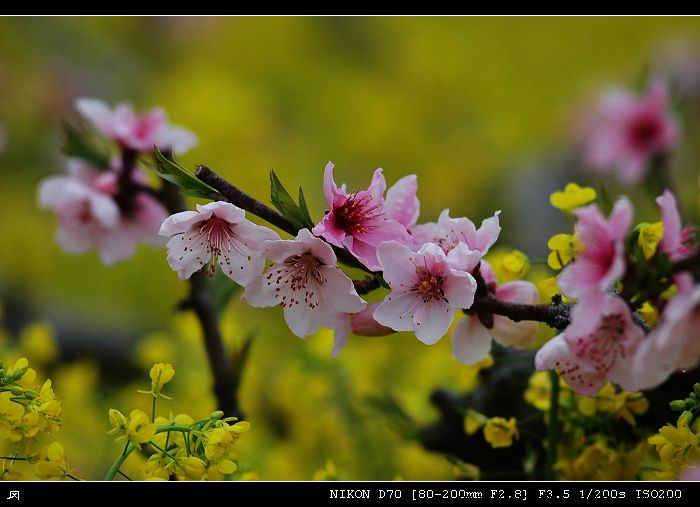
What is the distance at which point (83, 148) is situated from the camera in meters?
0.65

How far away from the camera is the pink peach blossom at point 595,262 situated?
1.21 feet

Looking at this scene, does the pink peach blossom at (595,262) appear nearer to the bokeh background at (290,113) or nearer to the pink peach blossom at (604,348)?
the pink peach blossom at (604,348)

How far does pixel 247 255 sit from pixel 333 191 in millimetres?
59

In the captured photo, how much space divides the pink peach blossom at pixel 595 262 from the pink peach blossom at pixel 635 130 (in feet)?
1.57

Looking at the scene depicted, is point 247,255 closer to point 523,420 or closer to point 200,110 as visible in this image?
point 523,420

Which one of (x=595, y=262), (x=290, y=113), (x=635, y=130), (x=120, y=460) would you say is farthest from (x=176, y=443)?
(x=290, y=113)

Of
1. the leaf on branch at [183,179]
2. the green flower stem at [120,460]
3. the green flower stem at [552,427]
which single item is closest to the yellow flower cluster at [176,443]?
the green flower stem at [120,460]

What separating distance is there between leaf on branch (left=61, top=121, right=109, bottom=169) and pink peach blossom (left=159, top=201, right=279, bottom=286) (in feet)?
0.76

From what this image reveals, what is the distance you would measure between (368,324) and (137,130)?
11.3 inches

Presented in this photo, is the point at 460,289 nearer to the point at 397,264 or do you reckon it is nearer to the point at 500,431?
the point at 397,264

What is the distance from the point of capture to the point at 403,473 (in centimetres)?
74

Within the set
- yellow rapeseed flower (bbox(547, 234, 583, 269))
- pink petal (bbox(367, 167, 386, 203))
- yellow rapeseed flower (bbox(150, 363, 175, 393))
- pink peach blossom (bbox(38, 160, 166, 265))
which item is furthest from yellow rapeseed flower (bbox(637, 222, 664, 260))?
pink peach blossom (bbox(38, 160, 166, 265))

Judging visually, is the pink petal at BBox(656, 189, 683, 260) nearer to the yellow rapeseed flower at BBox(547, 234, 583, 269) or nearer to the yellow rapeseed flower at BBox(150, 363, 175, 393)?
the yellow rapeseed flower at BBox(547, 234, 583, 269)
